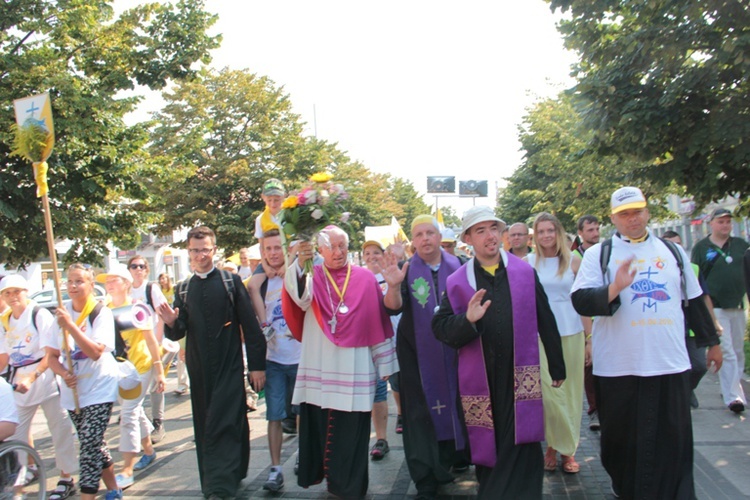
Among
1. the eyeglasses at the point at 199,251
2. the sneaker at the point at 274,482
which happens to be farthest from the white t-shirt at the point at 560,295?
the eyeglasses at the point at 199,251

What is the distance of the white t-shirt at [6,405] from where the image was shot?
15.4 ft

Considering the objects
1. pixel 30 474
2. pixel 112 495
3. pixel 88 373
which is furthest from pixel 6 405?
pixel 112 495

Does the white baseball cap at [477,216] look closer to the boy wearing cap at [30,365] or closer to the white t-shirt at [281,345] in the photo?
the white t-shirt at [281,345]

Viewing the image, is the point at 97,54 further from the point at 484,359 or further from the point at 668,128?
the point at 484,359

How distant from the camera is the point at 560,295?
5.85 m

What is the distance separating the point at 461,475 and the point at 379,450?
91 cm

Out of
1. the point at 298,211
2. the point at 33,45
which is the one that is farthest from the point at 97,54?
the point at 298,211

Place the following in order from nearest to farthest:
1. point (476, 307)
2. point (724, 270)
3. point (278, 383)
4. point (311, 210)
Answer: point (476, 307) → point (311, 210) → point (278, 383) → point (724, 270)

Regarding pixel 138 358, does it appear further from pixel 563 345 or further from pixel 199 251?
pixel 563 345

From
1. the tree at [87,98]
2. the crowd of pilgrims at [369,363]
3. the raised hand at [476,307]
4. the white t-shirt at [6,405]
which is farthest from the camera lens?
the tree at [87,98]

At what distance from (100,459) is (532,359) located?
3.34 m

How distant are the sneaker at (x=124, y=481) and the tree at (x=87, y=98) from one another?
715 cm

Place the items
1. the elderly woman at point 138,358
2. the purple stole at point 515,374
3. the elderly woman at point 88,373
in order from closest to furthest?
the purple stole at point 515,374
the elderly woman at point 88,373
the elderly woman at point 138,358

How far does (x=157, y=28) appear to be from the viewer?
1407 cm
